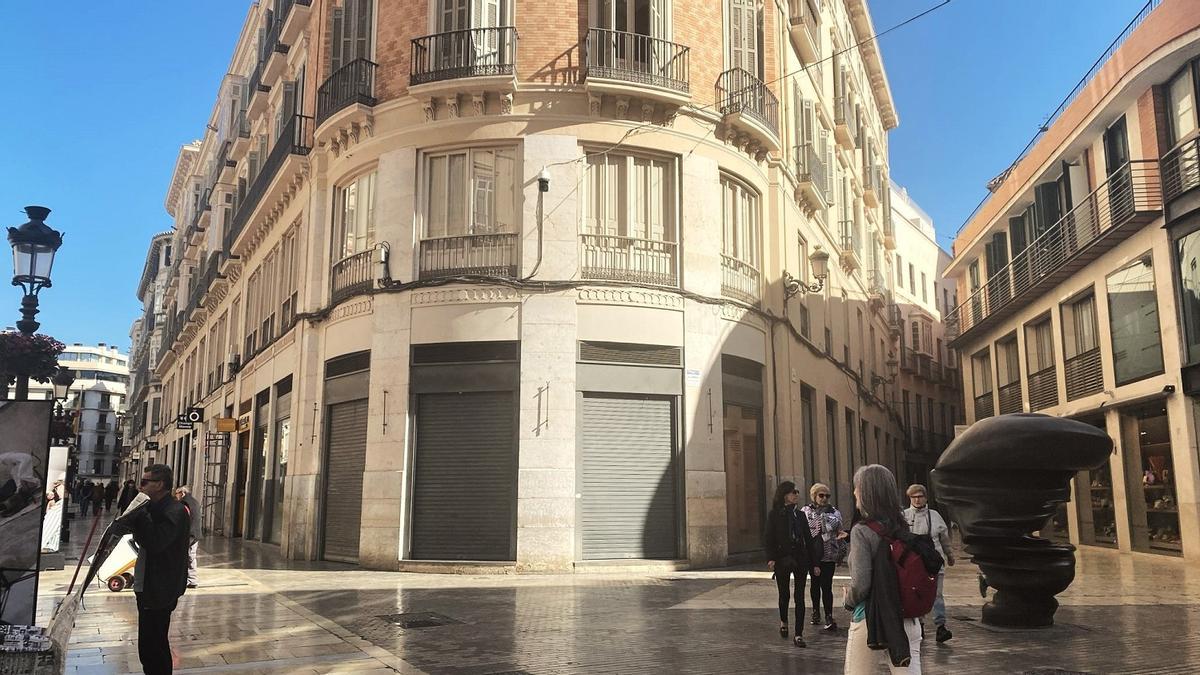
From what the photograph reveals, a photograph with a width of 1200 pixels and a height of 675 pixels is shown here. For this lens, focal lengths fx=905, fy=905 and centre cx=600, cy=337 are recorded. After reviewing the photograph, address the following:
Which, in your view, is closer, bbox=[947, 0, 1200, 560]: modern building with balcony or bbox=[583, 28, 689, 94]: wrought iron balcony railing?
bbox=[583, 28, 689, 94]: wrought iron balcony railing

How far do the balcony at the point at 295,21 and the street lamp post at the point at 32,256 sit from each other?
13125 mm

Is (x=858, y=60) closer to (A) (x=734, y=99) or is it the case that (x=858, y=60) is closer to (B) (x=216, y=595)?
(A) (x=734, y=99)

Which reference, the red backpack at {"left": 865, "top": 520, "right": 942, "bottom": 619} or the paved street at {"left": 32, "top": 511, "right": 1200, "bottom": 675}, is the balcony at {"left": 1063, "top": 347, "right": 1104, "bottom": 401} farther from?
the red backpack at {"left": 865, "top": 520, "right": 942, "bottom": 619}

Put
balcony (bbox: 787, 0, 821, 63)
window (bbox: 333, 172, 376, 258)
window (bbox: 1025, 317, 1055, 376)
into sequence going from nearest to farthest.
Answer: window (bbox: 333, 172, 376, 258)
balcony (bbox: 787, 0, 821, 63)
window (bbox: 1025, 317, 1055, 376)

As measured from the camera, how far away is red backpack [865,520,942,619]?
464 cm

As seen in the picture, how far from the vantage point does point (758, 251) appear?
1925 cm

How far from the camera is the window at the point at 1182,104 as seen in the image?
18625mm

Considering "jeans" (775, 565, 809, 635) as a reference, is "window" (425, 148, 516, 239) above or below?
above

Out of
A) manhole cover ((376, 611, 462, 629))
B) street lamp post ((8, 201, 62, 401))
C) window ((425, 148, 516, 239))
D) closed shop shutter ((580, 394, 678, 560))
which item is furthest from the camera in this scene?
window ((425, 148, 516, 239))

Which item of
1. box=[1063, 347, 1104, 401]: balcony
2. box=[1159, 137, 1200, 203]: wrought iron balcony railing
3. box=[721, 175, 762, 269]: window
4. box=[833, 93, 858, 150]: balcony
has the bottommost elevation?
box=[1063, 347, 1104, 401]: balcony

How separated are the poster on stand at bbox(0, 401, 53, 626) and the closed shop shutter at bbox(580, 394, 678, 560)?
9927 millimetres

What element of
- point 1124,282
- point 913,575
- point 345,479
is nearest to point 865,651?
point 913,575

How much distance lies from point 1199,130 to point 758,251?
29.7 ft

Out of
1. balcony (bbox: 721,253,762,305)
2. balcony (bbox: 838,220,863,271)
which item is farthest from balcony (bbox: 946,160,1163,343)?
balcony (bbox: 721,253,762,305)
